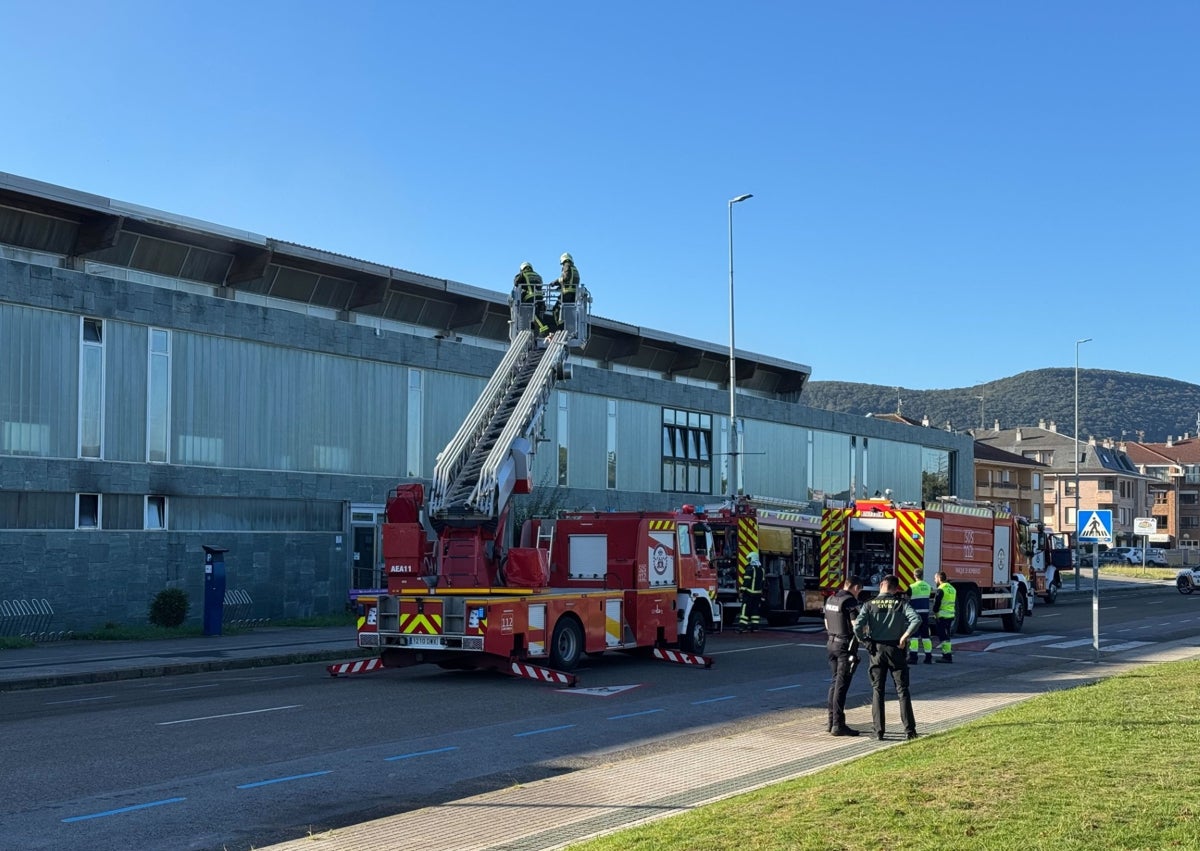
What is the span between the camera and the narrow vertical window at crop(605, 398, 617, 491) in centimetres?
4347

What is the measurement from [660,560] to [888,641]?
8.74 metres

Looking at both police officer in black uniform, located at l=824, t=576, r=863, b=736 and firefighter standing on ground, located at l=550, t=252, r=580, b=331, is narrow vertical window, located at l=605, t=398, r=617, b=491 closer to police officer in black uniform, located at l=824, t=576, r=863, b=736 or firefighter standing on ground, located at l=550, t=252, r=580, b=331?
firefighter standing on ground, located at l=550, t=252, r=580, b=331

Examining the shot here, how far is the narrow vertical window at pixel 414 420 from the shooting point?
37.1 m

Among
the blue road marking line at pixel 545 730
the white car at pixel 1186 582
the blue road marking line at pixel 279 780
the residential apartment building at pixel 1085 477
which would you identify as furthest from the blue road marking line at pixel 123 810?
the residential apartment building at pixel 1085 477

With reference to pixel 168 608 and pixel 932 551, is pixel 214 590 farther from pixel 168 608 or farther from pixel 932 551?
pixel 932 551

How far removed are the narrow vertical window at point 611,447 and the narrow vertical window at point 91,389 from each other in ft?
61.1

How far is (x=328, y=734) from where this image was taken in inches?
515

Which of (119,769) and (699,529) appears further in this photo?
(699,529)

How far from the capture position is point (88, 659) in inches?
869

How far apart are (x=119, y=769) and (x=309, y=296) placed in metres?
29.0

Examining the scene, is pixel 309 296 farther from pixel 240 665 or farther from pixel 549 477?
pixel 240 665

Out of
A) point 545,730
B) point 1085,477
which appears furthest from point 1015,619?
point 1085,477

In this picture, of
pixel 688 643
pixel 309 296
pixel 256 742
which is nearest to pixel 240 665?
pixel 688 643

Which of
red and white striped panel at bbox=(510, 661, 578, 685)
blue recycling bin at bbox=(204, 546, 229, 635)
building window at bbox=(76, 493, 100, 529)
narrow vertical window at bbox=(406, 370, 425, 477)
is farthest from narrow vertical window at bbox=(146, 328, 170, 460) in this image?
red and white striped panel at bbox=(510, 661, 578, 685)
